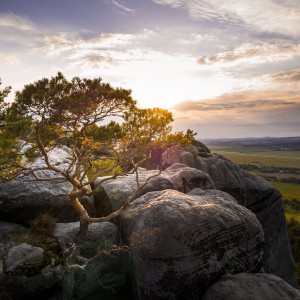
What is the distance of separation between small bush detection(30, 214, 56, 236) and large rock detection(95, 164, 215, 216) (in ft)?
13.7

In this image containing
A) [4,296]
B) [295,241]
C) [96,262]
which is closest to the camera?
[4,296]

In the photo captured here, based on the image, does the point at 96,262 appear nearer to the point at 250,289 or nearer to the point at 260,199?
the point at 250,289

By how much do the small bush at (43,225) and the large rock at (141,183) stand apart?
418 centimetres

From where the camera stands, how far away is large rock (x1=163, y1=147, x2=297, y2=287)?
28.5 metres

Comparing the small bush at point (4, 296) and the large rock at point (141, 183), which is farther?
the large rock at point (141, 183)

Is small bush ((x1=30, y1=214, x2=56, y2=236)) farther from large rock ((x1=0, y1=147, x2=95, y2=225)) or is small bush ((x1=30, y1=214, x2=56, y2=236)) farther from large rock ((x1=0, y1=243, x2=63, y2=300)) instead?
large rock ((x1=0, y1=243, x2=63, y2=300))

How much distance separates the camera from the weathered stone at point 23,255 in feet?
46.8

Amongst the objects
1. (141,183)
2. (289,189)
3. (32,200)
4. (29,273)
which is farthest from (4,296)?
(289,189)

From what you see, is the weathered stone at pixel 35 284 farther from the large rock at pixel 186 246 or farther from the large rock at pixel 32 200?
the large rock at pixel 32 200

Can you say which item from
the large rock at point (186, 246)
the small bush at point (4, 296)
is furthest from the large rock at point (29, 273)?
the large rock at point (186, 246)

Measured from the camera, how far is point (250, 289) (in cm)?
1373

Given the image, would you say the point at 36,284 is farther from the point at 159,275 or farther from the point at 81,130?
the point at 81,130

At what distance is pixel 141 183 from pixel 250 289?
34.9ft

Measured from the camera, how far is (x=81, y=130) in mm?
15953
